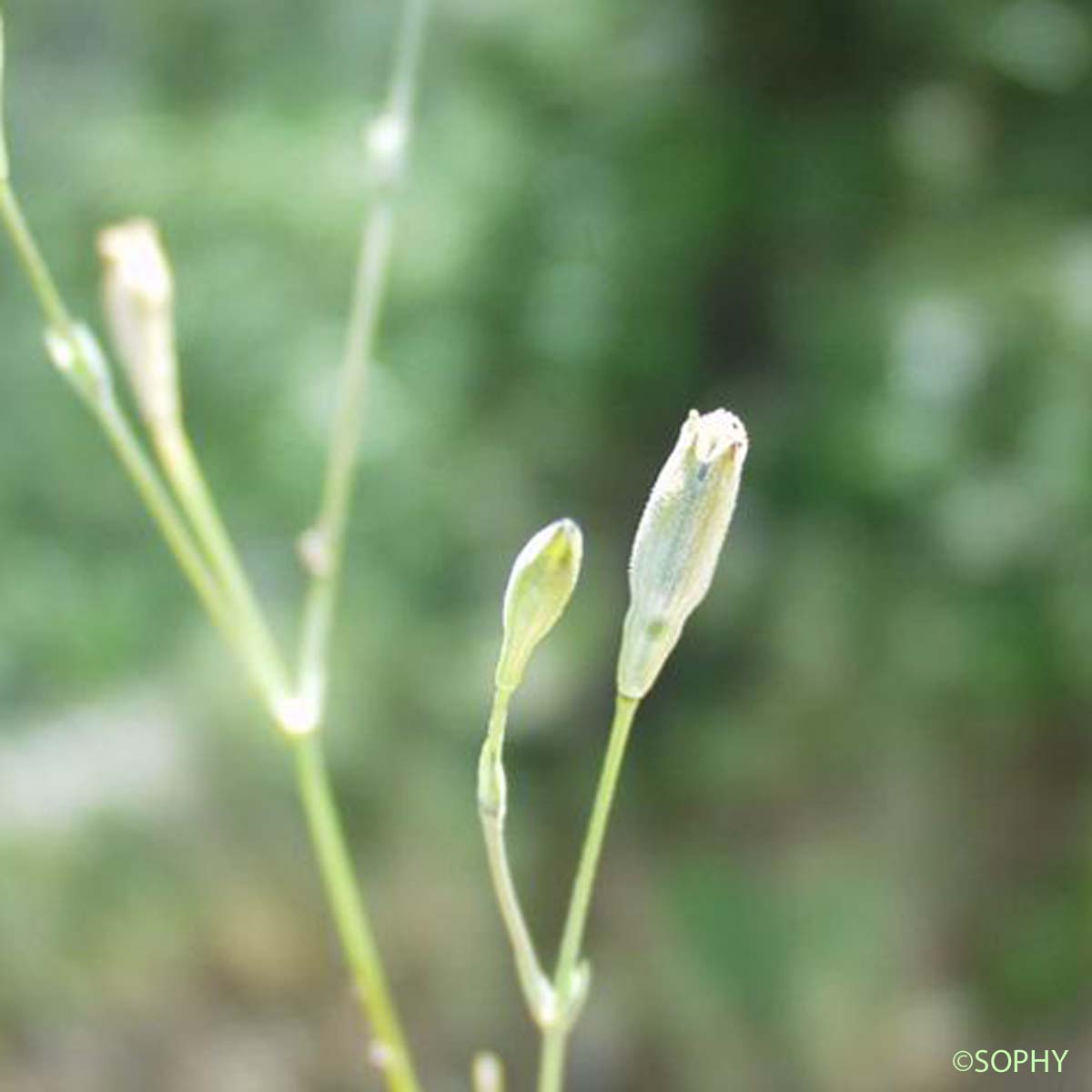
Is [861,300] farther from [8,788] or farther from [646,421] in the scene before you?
[8,788]

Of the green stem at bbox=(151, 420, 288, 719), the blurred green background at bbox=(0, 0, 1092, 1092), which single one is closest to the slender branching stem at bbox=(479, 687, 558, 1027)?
the green stem at bbox=(151, 420, 288, 719)

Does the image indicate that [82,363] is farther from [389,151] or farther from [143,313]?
[389,151]

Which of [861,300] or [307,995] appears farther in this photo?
[307,995]

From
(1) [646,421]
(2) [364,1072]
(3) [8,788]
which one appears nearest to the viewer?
(3) [8,788]

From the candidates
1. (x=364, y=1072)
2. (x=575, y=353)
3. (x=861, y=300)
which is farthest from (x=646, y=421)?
(x=364, y=1072)

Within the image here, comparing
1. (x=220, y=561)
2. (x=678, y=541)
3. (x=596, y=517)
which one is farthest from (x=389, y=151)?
(x=596, y=517)

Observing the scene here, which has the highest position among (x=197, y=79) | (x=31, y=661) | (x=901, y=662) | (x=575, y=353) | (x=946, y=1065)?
(x=197, y=79)

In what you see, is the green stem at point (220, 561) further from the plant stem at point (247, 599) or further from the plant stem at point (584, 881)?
the plant stem at point (584, 881)

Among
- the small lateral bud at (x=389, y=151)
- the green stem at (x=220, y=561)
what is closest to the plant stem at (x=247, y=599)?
the green stem at (x=220, y=561)
